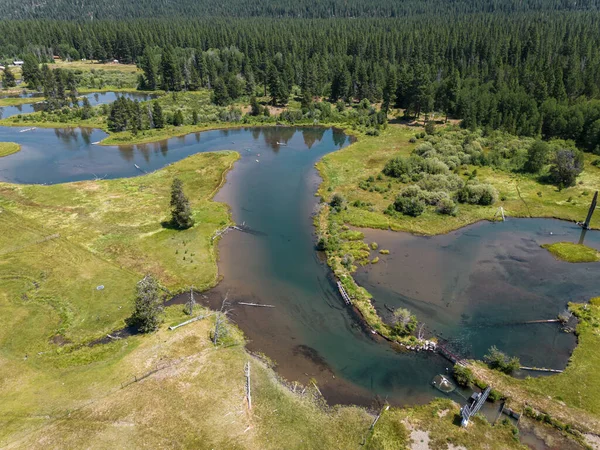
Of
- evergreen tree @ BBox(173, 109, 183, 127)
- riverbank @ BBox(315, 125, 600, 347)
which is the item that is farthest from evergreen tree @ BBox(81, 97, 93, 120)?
riverbank @ BBox(315, 125, 600, 347)

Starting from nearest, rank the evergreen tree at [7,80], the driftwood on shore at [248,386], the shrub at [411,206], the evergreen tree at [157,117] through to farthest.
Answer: the driftwood on shore at [248,386]
the shrub at [411,206]
the evergreen tree at [157,117]
the evergreen tree at [7,80]

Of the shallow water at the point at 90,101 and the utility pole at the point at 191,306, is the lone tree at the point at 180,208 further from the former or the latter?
the shallow water at the point at 90,101

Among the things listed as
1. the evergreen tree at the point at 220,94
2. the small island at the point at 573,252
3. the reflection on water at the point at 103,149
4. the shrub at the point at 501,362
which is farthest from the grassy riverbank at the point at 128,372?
the evergreen tree at the point at 220,94

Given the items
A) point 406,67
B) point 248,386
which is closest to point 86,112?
point 406,67

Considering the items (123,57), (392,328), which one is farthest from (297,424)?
(123,57)

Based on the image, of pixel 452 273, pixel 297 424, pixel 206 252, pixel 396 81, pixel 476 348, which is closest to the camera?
pixel 297 424

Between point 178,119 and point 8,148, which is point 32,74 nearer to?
point 8,148

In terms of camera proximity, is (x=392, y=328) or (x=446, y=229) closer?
(x=392, y=328)

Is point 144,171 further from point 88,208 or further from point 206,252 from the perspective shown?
point 206,252
